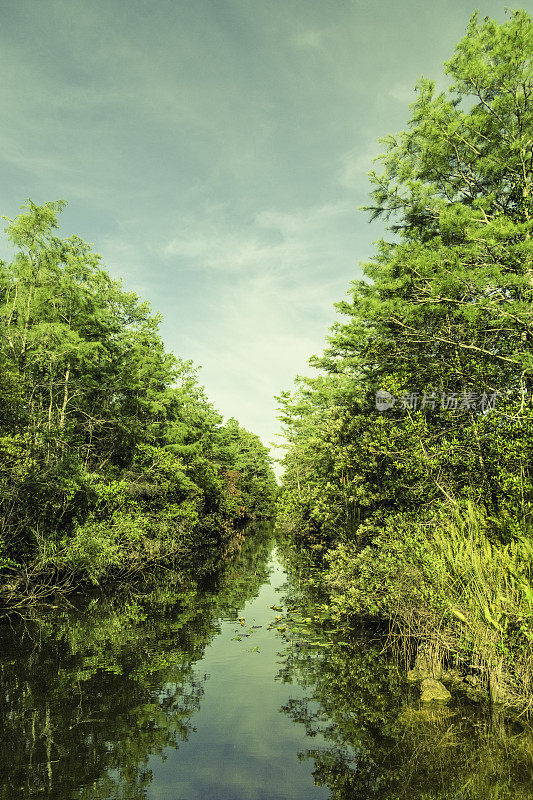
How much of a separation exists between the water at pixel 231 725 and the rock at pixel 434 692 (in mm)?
234

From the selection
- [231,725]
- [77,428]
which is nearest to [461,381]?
[231,725]

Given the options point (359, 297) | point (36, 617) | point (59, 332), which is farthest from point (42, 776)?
point (359, 297)

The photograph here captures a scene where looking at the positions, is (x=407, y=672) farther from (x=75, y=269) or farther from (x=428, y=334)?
(x=75, y=269)

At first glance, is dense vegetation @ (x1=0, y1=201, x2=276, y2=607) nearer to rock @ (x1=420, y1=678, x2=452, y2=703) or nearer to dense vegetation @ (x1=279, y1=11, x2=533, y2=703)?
dense vegetation @ (x1=279, y1=11, x2=533, y2=703)

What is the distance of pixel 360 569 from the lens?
42.7 feet

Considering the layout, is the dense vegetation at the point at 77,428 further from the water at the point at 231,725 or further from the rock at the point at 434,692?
the rock at the point at 434,692

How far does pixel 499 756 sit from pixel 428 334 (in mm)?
9378

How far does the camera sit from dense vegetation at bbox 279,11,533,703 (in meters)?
8.55

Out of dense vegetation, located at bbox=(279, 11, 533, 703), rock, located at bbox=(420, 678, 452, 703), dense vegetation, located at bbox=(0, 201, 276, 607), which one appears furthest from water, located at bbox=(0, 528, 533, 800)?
dense vegetation, located at bbox=(0, 201, 276, 607)

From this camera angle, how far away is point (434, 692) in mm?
9203

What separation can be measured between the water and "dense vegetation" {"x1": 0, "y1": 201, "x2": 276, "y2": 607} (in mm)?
3826

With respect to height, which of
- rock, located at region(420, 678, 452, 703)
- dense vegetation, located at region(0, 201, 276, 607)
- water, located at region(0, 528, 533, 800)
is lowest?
water, located at region(0, 528, 533, 800)

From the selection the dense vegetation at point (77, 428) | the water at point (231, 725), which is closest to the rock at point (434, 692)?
the water at point (231, 725)

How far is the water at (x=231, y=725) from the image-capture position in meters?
6.70
